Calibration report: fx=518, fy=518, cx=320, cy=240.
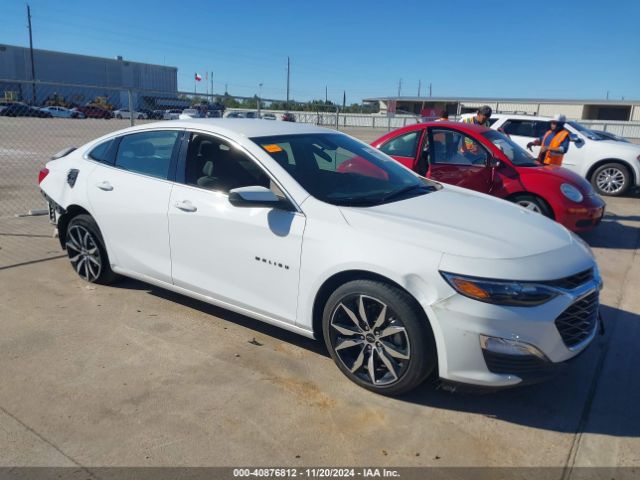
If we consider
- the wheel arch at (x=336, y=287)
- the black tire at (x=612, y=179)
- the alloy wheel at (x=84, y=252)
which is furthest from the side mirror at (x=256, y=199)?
the black tire at (x=612, y=179)

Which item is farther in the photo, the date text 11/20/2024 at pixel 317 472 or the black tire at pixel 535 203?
the black tire at pixel 535 203

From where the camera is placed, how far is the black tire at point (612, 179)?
1090 cm

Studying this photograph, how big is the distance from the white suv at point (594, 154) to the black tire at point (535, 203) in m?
4.88

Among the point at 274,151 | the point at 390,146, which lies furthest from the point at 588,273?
the point at 390,146

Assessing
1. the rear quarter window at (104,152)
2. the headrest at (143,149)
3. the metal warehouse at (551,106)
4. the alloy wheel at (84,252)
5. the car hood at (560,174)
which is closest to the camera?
the headrest at (143,149)

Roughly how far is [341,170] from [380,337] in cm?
151

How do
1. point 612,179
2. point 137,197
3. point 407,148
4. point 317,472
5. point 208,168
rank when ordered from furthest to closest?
point 612,179
point 407,148
point 137,197
point 208,168
point 317,472

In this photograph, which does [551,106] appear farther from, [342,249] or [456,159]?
[342,249]

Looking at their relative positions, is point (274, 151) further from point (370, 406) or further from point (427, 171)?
point (427, 171)

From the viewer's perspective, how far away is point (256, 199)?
337cm

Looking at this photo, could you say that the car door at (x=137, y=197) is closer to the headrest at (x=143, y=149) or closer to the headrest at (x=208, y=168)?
the headrest at (x=143, y=149)

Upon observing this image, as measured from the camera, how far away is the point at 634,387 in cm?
343

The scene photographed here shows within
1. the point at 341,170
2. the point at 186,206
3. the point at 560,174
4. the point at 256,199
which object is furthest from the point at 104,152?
the point at 560,174

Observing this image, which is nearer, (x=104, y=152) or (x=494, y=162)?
(x=104, y=152)
